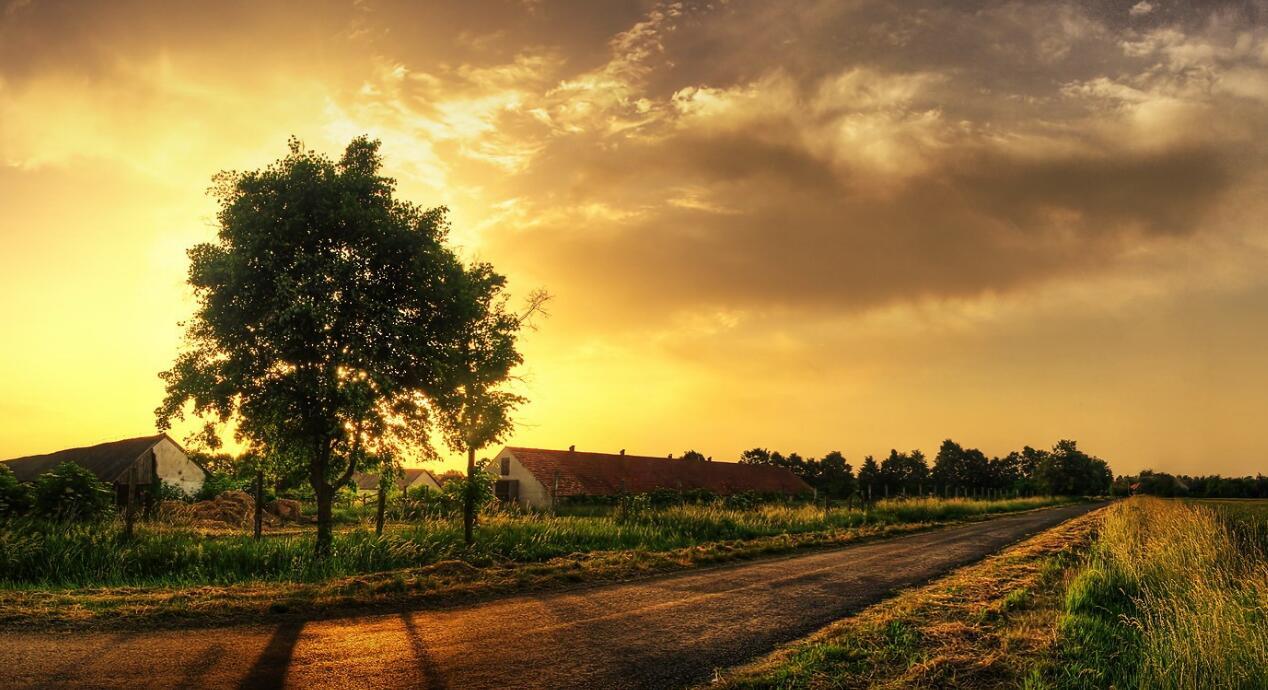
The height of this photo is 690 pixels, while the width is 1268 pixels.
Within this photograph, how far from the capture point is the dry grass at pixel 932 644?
24.7 feet

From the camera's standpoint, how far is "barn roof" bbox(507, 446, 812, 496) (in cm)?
5488

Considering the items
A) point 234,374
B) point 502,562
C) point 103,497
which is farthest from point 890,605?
point 103,497

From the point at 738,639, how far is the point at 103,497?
26.0 meters

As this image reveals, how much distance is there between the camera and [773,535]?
82.1ft

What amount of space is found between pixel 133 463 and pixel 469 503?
1424 inches

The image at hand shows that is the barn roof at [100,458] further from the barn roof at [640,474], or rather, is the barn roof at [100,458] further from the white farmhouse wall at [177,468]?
the barn roof at [640,474]

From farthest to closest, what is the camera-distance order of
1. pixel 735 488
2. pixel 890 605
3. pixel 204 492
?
pixel 735 488, pixel 204 492, pixel 890 605

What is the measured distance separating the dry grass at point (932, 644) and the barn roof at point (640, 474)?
1380 inches

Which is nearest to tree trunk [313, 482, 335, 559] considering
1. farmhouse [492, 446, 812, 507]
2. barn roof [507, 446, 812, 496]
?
farmhouse [492, 446, 812, 507]

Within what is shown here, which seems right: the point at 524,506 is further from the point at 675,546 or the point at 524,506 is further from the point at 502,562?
the point at 502,562

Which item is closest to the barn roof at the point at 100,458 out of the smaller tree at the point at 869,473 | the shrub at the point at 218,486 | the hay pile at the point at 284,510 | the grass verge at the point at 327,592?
the shrub at the point at 218,486

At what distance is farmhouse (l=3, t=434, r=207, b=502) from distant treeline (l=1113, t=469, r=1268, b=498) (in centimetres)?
9673

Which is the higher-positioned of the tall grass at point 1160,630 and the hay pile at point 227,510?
the tall grass at point 1160,630

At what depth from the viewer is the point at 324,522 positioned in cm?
1656
